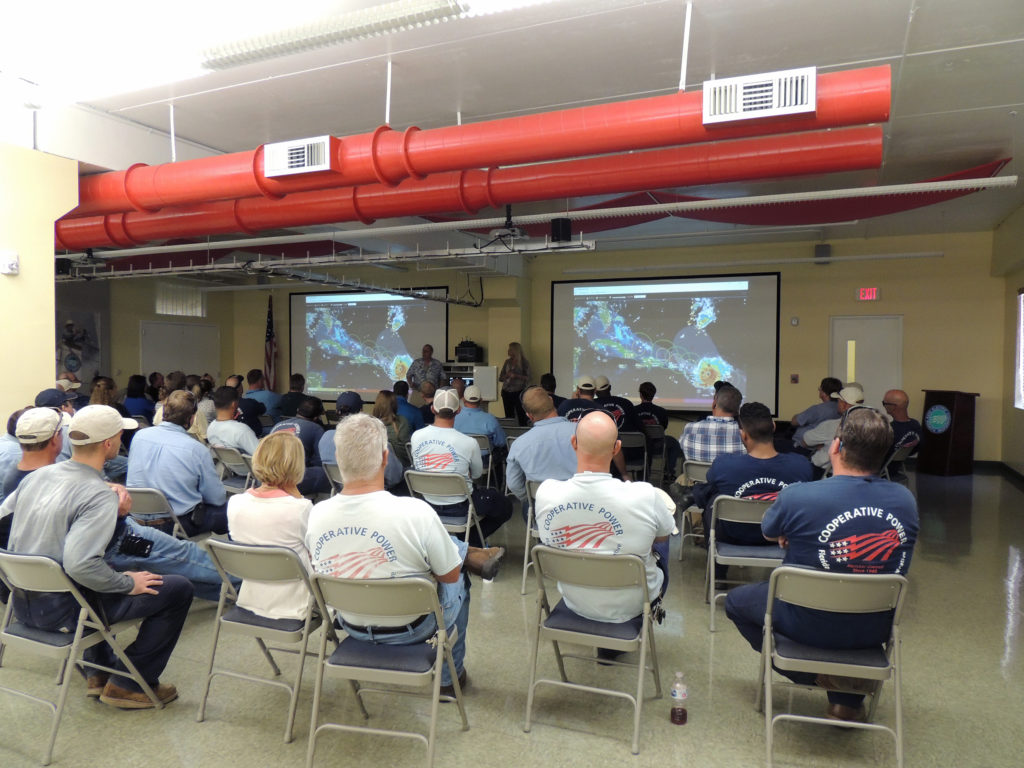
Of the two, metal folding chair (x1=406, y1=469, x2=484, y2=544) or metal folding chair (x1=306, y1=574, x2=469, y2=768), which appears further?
metal folding chair (x1=406, y1=469, x2=484, y2=544)

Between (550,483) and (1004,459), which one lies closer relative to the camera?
(550,483)

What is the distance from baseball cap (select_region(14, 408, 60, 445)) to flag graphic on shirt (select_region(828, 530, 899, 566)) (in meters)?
3.13

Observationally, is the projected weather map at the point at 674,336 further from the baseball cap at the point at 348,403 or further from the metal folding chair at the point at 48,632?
the metal folding chair at the point at 48,632

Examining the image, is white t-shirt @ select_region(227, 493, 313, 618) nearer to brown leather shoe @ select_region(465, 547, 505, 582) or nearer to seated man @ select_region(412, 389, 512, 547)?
brown leather shoe @ select_region(465, 547, 505, 582)

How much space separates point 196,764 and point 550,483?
5.24ft

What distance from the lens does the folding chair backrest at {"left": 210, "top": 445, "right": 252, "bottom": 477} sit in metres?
4.84

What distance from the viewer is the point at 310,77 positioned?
14.1ft

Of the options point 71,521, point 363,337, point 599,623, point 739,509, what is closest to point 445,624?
point 599,623

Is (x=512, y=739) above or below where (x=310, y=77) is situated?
below

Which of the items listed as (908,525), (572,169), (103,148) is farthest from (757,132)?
(103,148)

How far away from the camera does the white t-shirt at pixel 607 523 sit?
2.45 meters

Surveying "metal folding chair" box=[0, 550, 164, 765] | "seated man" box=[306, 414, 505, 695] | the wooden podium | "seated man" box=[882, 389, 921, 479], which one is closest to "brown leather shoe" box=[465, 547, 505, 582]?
"seated man" box=[306, 414, 505, 695]

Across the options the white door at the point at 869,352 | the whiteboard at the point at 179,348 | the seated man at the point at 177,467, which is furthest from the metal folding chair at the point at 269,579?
the whiteboard at the point at 179,348

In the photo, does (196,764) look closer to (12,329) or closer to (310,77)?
(12,329)
